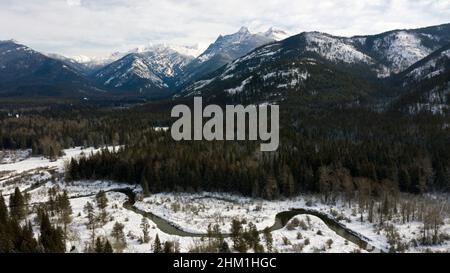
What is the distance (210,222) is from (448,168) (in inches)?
2366

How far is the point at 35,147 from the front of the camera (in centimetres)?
18512

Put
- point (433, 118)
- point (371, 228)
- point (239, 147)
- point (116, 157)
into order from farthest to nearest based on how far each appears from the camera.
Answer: point (433, 118)
point (239, 147)
point (116, 157)
point (371, 228)

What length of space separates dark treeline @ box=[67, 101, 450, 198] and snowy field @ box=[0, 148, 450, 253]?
445cm

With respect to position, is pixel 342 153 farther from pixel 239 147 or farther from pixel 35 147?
pixel 35 147

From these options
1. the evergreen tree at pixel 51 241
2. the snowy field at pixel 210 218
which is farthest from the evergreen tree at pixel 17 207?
the evergreen tree at pixel 51 241

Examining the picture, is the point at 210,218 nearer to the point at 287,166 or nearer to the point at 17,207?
the point at 287,166

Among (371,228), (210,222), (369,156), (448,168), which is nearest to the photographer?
(371,228)

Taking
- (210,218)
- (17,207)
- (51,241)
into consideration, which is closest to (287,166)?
(210,218)

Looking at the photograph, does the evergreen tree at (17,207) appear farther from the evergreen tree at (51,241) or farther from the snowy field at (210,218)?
the evergreen tree at (51,241)

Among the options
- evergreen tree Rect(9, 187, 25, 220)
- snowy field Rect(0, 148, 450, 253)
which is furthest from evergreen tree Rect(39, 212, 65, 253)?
evergreen tree Rect(9, 187, 25, 220)

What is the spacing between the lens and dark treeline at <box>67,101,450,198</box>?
98.2 m

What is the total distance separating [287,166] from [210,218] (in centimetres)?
3199

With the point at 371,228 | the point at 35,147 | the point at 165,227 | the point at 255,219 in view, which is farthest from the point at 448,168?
the point at 35,147

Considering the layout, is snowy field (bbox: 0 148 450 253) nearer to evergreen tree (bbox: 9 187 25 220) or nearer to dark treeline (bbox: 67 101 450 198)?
evergreen tree (bbox: 9 187 25 220)
